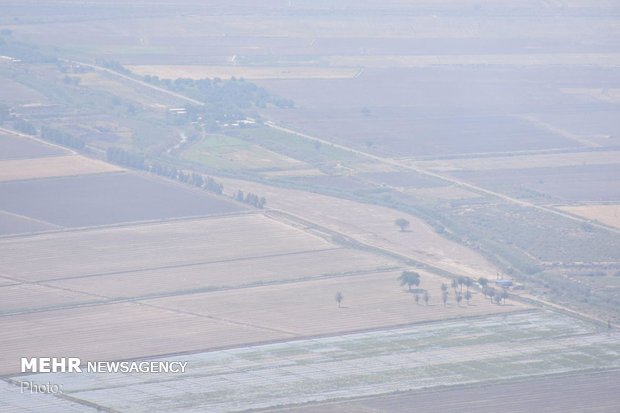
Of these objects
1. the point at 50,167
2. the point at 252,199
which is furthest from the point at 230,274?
the point at 50,167

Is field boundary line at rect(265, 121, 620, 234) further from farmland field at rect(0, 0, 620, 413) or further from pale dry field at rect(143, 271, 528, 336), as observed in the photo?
pale dry field at rect(143, 271, 528, 336)

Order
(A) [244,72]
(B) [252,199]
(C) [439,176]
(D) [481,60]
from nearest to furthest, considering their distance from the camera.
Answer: (B) [252,199] → (C) [439,176] → (A) [244,72] → (D) [481,60]

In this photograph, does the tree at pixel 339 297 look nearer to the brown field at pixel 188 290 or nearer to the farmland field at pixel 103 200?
the brown field at pixel 188 290

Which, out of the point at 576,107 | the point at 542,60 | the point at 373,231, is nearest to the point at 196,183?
the point at 373,231

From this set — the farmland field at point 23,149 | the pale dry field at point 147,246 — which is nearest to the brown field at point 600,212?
the pale dry field at point 147,246

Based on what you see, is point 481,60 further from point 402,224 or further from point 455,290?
point 455,290

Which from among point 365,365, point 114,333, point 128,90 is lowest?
point 114,333

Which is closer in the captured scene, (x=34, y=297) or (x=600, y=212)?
(x=34, y=297)
